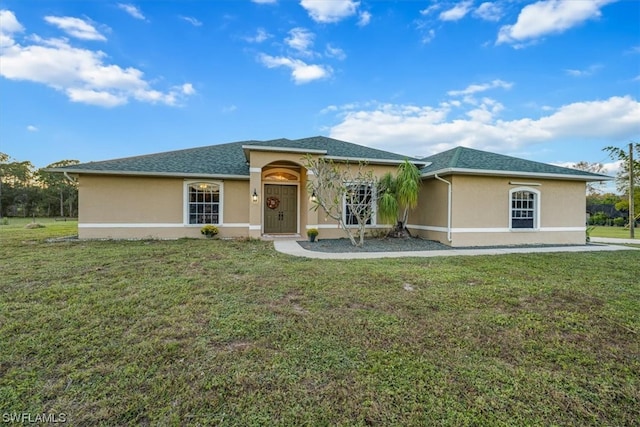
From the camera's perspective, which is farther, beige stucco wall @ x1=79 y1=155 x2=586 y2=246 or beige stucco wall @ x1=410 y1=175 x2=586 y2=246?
beige stucco wall @ x1=79 y1=155 x2=586 y2=246

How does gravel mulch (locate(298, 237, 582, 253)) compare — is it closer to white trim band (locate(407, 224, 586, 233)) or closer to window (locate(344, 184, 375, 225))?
white trim band (locate(407, 224, 586, 233))

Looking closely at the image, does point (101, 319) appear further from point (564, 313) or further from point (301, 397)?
point (564, 313)

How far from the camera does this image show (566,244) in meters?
11.7

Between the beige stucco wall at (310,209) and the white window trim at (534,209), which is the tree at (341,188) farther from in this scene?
the white window trim at (534,209)

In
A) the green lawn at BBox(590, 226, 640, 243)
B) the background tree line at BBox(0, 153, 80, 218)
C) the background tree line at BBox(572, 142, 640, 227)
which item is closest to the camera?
the green lawn at BBox(590, 226, 640, 243)

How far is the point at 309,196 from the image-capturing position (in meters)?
11.3

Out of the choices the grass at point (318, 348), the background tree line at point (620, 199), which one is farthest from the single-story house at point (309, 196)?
the background tree line at point (620, 199)

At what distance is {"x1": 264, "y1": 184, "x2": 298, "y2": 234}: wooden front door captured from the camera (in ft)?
42.9

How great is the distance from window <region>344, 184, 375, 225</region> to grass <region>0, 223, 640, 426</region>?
4.74 metres

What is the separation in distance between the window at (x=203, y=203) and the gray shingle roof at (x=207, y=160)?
2.34ft

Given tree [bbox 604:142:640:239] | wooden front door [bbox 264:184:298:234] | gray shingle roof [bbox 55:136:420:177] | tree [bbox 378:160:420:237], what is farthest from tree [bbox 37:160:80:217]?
tree [bbox 604:142:640:239]

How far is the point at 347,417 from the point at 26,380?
108 inches

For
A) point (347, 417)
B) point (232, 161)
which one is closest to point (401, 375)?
point (347, 417)

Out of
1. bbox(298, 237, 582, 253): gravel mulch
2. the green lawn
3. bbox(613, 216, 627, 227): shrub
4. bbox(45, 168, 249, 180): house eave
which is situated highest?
bbox(45, 168, 249, 180): house eave
